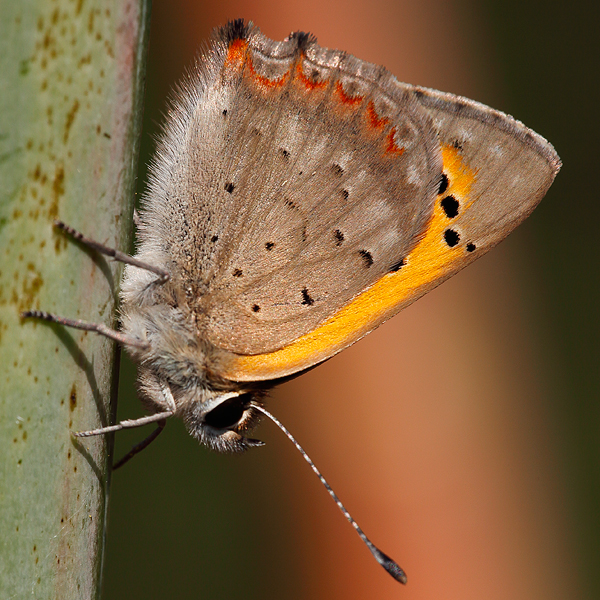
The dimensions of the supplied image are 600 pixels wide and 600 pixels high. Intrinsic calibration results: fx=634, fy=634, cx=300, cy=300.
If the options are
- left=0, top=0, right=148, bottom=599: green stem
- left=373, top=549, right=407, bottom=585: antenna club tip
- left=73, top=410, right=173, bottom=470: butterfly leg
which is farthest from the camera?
left=373, top=549, right=407, bottom=585: antenna club tip

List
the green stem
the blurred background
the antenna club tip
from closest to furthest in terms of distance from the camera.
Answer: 1. the green stem
2. the antenna club tip
3. the blurred background

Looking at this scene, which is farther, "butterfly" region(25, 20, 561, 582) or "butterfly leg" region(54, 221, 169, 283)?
"butterfly" region(25, 20, 561, 582)

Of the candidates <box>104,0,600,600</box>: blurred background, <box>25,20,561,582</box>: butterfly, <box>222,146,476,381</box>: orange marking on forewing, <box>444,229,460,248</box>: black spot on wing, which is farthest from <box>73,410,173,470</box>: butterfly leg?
<box>104,0,600,600</box>: blurred background

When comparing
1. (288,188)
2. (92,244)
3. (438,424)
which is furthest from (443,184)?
(438,424)

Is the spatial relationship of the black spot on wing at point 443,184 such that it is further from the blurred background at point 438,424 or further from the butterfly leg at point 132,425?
the blurred background at point 438,424

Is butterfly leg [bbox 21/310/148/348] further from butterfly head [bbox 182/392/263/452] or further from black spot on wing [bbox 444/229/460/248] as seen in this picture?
black spot on wing [bbox 444/229/460/248]

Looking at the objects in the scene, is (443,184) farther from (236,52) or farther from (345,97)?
(236,52)

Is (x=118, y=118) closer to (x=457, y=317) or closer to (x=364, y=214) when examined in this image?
(x=364, y=214)
